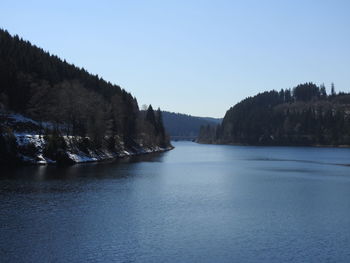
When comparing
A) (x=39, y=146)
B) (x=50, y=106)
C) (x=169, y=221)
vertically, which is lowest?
(x=169, y=221)

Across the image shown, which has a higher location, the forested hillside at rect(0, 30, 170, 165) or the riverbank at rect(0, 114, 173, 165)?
the forested hillside at rect(0, 30, 170, 165)

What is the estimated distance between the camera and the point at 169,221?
41.4 m

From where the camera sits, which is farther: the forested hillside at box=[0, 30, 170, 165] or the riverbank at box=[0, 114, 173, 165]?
the forested hillside at box=[0, 30, 170, 165]

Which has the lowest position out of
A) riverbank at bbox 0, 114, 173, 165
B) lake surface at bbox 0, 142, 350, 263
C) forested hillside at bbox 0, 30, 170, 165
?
lake surface at bbox 0, 142, 350, 263

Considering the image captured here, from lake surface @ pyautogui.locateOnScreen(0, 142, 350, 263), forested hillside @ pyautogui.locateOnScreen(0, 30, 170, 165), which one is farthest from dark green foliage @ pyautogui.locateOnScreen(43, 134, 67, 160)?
lake surface @ pyautogui.locateOnScreen(0, 142, 350, 263)

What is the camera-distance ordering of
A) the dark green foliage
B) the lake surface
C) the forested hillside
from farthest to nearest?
the forested hillside → the dark green foliage → the lake surface

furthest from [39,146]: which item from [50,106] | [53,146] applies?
[50,106]

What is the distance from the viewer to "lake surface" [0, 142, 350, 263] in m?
30.6

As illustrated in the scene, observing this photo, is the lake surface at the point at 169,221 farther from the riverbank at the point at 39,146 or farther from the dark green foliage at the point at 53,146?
the dark green foliage at the point at 53,146

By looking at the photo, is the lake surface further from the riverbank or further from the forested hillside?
the forested hillside

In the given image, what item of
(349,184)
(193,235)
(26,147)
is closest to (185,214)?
(193,235)

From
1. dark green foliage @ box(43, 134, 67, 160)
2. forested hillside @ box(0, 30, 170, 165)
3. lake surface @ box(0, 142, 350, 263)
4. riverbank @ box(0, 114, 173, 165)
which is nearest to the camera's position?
lake surface @ box(0, 142, 350, 263)

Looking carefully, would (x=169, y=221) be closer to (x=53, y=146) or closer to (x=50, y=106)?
(x=53, y=146)

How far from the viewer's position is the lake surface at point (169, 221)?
30625mm
